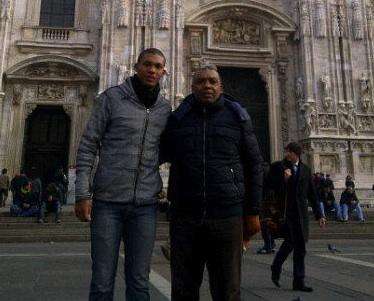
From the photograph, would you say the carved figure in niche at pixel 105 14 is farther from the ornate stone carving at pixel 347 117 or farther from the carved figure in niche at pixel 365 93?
the carved figure in niche at pixel 365 93

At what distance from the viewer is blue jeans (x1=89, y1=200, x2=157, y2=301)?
8.58 feet

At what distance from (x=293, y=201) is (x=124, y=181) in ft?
9.78

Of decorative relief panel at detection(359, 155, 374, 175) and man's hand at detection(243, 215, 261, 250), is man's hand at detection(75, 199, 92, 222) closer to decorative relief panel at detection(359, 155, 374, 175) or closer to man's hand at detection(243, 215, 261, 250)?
man's hand at detection(243, 215, 261, 250)

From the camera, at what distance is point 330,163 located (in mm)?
17500

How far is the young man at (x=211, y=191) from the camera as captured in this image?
2580 millimetres

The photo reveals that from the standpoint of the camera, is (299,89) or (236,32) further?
(236,32)

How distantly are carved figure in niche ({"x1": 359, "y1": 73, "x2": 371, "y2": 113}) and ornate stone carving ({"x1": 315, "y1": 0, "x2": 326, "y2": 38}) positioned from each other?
2708 mm

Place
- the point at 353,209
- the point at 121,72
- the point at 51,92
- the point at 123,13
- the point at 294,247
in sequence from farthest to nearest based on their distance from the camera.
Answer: the point at 51,92 < the point at 123,13 < the point at 121,72 < the point at 353,209 < the point at 294,247

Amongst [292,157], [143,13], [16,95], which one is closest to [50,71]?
[16,95]

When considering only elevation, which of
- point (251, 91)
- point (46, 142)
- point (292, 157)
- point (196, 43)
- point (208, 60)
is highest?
point (196, 43)

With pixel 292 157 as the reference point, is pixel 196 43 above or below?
above

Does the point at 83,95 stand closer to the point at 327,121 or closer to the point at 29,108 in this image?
the point at 29,108

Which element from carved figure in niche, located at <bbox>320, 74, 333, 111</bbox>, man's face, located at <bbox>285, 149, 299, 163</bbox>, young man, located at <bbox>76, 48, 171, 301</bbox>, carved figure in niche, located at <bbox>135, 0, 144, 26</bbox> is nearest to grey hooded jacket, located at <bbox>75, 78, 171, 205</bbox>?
young man, located at <bbox>76, 48, 171, 301</bbox>

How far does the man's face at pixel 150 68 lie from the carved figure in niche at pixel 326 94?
1635 centimetres
